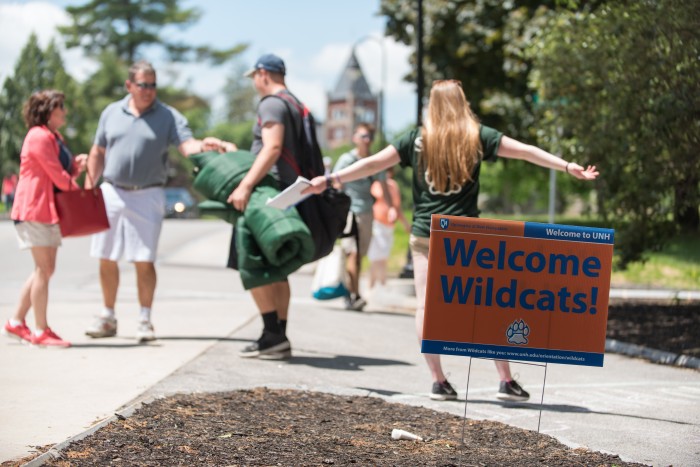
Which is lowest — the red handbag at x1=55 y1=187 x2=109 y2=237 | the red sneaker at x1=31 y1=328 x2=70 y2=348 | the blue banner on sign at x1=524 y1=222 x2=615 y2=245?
the red sneaker at x1=31 y1=328 x2=70 y2=348

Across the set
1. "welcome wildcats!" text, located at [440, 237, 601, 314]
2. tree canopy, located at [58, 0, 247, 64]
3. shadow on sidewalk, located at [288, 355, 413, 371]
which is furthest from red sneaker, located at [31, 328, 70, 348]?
tree canopy, located at [58, 0, 247, 64]

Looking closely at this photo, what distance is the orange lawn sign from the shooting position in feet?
17.9

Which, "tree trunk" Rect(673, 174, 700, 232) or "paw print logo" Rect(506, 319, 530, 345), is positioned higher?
"tree trunk" Rect(673, 174, 700, 232)

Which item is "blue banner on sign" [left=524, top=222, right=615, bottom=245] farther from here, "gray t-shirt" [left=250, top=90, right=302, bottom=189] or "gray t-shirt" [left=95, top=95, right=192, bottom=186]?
"gray t-shirt" [left=95, top=95, right=192, bottom=186]

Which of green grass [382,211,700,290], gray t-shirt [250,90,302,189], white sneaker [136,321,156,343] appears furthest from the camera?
green grass [382,211,700,290]

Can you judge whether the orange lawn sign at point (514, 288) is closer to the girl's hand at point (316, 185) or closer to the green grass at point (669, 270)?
the girl's hand at point (316, 185)

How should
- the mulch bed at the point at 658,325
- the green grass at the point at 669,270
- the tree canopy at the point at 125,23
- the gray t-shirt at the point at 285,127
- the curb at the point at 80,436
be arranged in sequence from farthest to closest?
the tree canopy at the point at 125,23
the green grass at the point at 669,270
the mulch bed at the point at 658,325
the gray t-shirt at the point at 285,127
the curb at the point at 80,436

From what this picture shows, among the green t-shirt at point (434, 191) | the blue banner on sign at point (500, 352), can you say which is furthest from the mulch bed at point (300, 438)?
the green t-shirt at point (434, 191)

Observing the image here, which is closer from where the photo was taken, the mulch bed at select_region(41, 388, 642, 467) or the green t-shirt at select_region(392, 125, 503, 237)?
the mulch bed at select_region(41, 388, 642, 467)

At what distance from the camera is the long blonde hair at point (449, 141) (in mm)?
6711

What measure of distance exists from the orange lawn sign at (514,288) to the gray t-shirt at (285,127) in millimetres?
2725

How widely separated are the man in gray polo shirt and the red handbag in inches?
11.7

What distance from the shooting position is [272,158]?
7812 mm

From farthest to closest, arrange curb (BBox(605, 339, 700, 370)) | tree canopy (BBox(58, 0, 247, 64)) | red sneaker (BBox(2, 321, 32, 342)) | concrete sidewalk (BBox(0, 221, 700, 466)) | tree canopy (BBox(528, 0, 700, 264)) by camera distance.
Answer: tree canopy (BBox(58, 0, 247, 64))
curb (BBox(605, 339, 700, 370))
tree canopy (BBox(528, 0, 700, 264))
red sneaker (BBox(2, 321, 32, 342))
concrete sidewalk (BBox(0, 221, 700, 466))
